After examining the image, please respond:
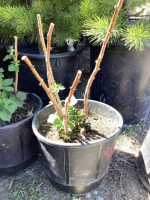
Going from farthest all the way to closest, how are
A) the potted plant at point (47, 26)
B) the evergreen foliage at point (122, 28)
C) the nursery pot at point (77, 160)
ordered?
the potted plant at point (47, 26) < the evergreen foliage at point (122, 28) < the nursery pot at point (77, 160)

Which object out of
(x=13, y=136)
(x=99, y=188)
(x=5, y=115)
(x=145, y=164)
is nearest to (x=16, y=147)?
(x=13, y=136)

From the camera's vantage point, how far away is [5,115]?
3.15 ft

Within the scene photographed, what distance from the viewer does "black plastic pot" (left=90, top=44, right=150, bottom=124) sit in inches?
48.4

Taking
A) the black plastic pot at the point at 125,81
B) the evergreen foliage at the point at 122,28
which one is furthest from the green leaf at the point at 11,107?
the black plastic pot at the point at 125,81

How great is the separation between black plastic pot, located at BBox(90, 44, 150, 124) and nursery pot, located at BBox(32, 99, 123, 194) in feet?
1.30

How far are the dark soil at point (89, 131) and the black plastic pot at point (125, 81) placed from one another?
42 centimetres

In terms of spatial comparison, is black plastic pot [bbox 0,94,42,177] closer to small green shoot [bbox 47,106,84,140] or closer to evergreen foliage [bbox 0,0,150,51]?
small green shoot [bbox 47,106,84,140]

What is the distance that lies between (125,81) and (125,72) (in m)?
0.07

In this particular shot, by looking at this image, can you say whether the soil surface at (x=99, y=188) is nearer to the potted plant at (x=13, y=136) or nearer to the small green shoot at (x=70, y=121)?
the potted plant at (x=13, y=136)

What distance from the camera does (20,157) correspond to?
1.07 m

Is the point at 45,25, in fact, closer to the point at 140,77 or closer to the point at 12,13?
the point at 12,13

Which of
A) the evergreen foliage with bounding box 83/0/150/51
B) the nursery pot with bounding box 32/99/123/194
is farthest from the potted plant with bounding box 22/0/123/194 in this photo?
the evergreen foliage with bounding box 83/0/150/51

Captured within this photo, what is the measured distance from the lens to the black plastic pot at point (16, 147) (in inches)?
38.0

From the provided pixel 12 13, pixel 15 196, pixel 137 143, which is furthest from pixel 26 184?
pixel 12 13
